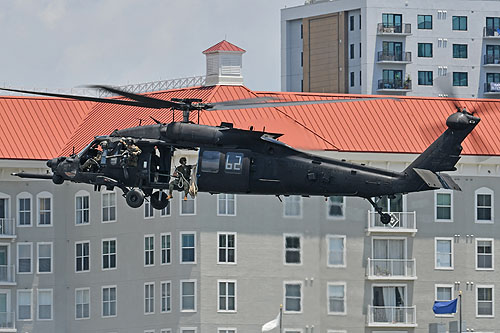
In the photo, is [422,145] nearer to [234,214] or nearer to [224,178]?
[234,214]

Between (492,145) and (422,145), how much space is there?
202 inches

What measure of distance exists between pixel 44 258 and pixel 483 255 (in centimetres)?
2871

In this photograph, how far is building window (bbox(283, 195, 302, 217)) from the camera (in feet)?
376

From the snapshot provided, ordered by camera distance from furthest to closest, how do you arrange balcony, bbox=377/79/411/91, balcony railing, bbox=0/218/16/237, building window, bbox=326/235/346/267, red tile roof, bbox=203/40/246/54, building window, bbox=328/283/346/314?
1. balcony, bbox=377/79/411/91
2. red tile roof, bbox=203/40/246/54
3. balcony railing, bbox=0/218/16/237
4. building window, bbox=328/283/346/314
5. building window, bbox=326/235/346/267

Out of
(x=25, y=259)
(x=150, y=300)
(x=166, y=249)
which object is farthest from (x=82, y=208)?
(x=150, y=300)

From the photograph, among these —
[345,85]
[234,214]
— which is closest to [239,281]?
[234,214]

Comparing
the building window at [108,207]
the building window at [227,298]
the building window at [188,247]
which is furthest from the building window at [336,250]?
the building window at [108,207]

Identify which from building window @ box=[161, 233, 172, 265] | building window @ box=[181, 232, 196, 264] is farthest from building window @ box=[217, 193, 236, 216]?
building window @ box=[161, 233, 172, 265]

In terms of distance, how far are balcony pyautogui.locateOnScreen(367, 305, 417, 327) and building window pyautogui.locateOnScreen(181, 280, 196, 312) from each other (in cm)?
1129

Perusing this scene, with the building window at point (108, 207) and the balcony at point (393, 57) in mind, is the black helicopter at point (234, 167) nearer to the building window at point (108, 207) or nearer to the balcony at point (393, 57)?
the building window at point (108, 207)

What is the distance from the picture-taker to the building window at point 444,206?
401 ft

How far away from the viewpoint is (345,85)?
643 ft

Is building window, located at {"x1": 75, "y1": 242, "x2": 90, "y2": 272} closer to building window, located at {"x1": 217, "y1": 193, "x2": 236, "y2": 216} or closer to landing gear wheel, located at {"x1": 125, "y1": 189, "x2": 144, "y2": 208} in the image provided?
building window, located at {"x1": 217, "y1": 193, "x2": 236, "y2": 216}

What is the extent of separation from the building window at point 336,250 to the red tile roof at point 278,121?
18.9 ft
